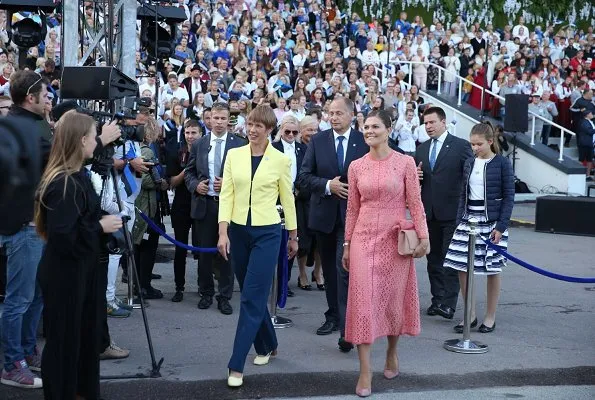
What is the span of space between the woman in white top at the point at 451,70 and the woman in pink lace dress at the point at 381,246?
19.3 m

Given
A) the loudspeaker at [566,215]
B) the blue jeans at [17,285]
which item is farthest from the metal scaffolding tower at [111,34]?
the loudspeaker at [566,215]

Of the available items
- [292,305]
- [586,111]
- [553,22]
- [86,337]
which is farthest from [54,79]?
[553,22]

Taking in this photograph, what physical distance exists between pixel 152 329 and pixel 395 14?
930 inches

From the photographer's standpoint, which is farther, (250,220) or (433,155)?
(433,155)

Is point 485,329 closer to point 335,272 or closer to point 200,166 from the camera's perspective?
point 335,272

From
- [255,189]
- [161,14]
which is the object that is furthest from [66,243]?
[161,14]

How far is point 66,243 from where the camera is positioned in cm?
547

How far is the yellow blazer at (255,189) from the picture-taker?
688 centimetres

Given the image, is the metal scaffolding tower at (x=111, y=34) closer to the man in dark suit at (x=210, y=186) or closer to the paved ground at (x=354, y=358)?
the man in dark suit at (x=210, y=186)

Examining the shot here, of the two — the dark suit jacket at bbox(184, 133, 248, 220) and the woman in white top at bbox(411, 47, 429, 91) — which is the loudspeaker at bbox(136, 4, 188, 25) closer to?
the dark suit jacket at bbox(184, 133, 248, 220)

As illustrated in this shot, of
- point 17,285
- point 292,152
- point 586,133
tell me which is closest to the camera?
point 17,285

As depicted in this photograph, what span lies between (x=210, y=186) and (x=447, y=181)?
217 cm

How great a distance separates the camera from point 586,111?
24750mm

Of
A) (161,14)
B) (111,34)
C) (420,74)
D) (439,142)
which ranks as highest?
(420,74)
